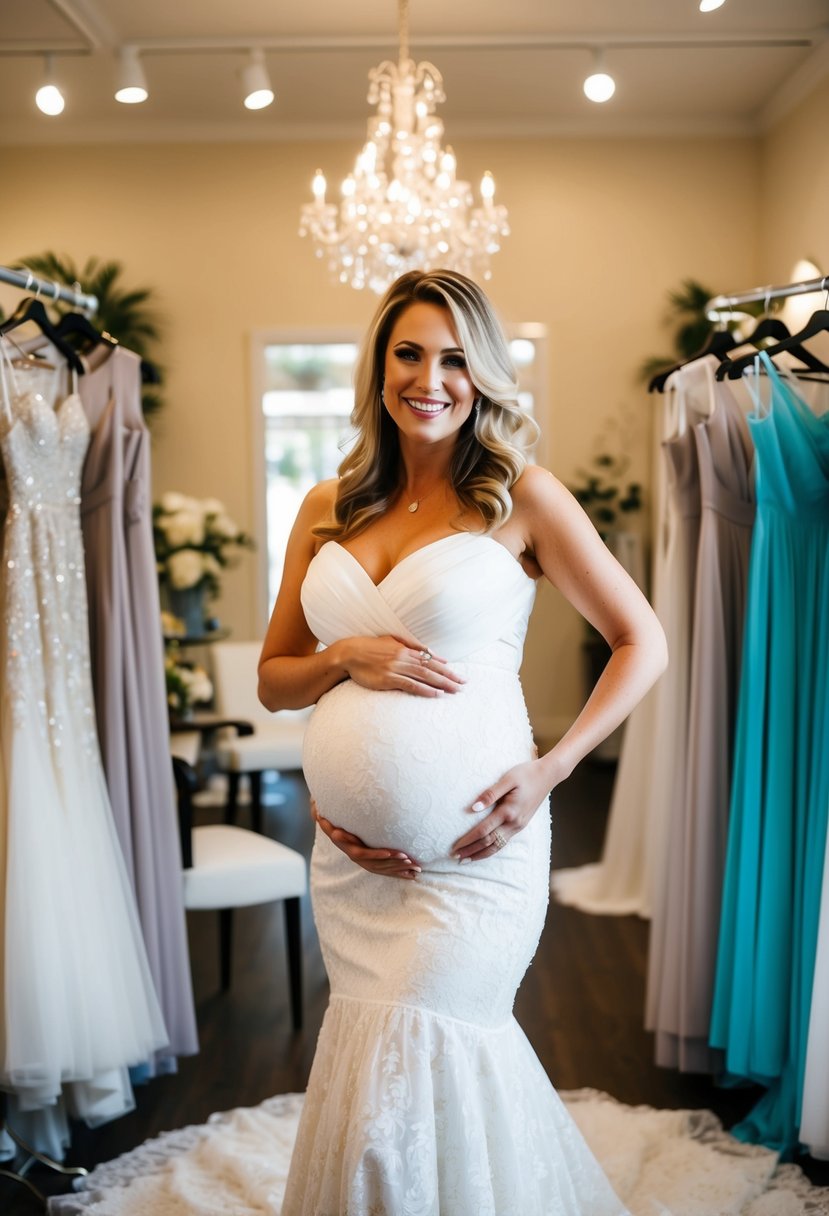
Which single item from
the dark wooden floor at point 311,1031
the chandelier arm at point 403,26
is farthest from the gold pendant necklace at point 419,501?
the chandelier arm at point 403,26

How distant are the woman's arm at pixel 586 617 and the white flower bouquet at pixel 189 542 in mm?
4580

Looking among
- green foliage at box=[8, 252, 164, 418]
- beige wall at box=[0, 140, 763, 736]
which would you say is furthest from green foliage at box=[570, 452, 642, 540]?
green foliage at box=[8, 252, 164, 418]

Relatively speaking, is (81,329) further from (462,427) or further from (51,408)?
(462,427)

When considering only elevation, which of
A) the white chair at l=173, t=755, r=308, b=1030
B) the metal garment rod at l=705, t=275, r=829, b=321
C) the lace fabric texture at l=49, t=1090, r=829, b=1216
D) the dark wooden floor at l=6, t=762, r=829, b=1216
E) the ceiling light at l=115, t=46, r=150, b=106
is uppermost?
the ceiling light at l=115, t=46, r=150, b=106

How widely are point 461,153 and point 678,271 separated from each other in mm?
1670

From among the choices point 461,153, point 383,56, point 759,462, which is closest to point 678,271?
point 461,153

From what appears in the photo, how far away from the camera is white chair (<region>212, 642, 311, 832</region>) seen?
211 inches

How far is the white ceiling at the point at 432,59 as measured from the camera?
5.81 meters

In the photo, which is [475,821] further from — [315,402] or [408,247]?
[315,402]

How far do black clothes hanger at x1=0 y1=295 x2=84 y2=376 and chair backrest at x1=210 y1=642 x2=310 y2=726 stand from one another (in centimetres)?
308

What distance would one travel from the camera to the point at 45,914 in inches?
107

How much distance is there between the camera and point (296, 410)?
8.16 m

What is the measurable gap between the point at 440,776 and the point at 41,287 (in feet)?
5.84

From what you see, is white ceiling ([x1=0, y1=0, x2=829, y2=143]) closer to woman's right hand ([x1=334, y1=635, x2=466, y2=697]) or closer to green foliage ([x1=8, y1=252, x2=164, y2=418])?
green foliage ([x1=8, y1=252, x2=164, y2=418])
